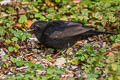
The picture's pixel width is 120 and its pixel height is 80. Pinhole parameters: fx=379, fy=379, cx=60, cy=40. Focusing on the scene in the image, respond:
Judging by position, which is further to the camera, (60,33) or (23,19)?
(23,19)

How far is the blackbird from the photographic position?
779 centimetres

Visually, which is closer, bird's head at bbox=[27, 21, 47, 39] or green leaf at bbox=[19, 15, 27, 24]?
bird's head at bbox=[27, 21, 47, 39]

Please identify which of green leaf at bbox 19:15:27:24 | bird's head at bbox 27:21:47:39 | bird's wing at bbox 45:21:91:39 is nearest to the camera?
bird's wing at bbox 45:21:91:39

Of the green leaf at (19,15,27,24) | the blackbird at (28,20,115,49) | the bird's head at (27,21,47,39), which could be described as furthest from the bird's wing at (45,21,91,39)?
the green leaf at (19,15,27,24)

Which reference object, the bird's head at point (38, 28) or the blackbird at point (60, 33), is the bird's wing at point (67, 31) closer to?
the blackbird at point (60, 33)

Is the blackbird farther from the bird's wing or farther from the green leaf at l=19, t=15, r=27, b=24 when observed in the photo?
the green leaf at l=19, t=15, r=27, b=24

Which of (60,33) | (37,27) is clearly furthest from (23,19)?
(60,33)

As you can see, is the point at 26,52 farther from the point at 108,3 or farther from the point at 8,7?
the point at 108,3

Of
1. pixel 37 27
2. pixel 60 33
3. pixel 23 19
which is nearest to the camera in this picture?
pixel 60 33

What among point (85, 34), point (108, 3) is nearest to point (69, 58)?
point (85, 34)

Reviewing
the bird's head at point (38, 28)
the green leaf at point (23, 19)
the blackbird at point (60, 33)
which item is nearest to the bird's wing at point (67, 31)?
the blackbird at point (60, 33)

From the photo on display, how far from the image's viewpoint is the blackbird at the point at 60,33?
7.79 m

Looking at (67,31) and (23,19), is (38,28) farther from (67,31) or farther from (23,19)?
(23,19)

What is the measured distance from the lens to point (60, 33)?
25.6 ft
